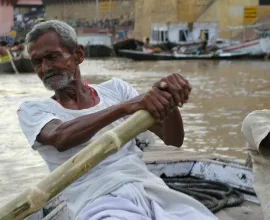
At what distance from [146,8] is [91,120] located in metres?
36.1

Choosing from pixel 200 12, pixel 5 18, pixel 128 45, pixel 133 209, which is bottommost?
pixel 128 45

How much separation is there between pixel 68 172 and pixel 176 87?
48cm

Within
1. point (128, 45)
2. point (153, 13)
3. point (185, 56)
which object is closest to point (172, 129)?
point (185, 56)

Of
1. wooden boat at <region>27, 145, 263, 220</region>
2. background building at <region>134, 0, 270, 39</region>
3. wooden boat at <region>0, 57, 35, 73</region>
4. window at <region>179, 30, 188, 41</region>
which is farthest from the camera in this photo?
window at <region>179, 30, 188, 41</region>

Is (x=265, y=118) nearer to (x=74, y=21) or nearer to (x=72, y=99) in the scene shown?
(x=72, y=99)

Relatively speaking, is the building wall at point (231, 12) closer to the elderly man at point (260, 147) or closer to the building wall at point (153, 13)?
the building wall at point (153, 13)

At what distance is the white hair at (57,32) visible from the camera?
82.0 inches

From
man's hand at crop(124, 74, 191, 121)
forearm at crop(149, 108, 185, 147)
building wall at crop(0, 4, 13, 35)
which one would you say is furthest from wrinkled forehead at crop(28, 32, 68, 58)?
building wall at crop(0, 4, 13, 35)

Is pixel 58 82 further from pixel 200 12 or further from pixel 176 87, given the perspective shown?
pixel 200 12

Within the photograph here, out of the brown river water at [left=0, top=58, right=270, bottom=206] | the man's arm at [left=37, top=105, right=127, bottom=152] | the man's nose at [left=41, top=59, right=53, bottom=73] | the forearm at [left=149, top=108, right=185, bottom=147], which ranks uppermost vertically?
the man's nose at [left=41, top=59, right=53, bottom=73]

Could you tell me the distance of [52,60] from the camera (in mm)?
2102

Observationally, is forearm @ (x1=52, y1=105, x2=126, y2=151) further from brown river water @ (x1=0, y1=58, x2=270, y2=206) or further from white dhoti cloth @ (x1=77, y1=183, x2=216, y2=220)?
brown river water @ (x1=0, y1=58, x2=270, y2=206)

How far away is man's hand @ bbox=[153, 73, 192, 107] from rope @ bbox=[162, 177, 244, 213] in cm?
116

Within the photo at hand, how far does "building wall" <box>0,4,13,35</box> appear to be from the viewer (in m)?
39.2
